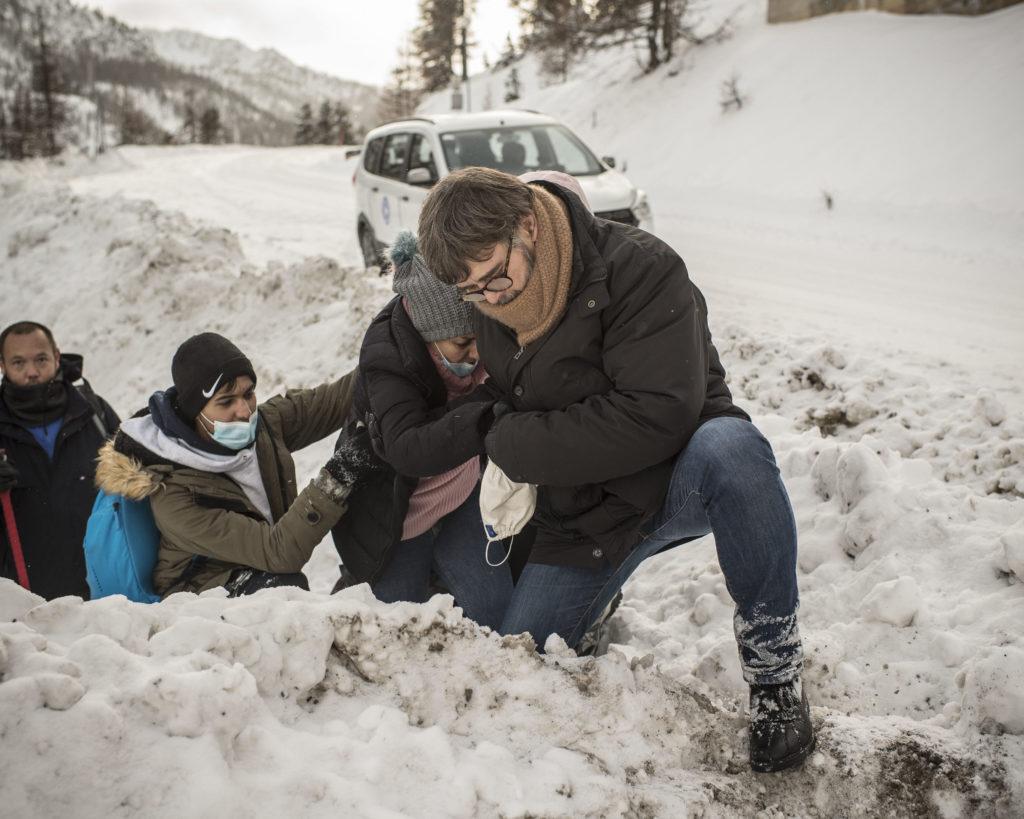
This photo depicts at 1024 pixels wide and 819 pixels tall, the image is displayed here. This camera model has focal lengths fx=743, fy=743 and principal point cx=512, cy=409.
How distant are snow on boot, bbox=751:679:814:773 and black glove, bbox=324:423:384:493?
4.81 ft

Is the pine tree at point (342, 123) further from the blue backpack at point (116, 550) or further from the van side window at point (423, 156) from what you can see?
the blue backpack at point (116, 550)

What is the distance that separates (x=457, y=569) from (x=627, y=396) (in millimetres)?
1267

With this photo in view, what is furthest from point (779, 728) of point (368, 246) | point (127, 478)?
point (368, 246)

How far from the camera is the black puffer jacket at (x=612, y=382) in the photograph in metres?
1.95

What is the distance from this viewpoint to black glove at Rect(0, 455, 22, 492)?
319cm

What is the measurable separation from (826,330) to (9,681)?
19.1 ft

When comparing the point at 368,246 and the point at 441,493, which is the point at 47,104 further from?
the point at 441,493

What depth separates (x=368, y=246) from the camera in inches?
367

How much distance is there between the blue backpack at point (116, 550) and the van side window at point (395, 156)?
6396 millimetres

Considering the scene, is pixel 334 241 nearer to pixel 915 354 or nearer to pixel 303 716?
pixel 915 354

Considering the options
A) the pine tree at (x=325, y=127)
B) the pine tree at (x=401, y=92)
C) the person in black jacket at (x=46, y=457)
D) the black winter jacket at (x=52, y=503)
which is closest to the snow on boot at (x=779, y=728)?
the person in black jacket at (x=46, y=457)

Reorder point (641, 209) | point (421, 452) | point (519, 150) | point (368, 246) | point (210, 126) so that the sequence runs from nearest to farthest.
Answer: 1. point (421, 452)
2. point (641, 209)
3. point (519, 150)
4. point (368, 246)
5. point (210, 126)

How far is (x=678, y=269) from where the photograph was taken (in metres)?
2.01

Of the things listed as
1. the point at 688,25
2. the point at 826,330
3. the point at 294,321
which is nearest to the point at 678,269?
the point at 826,330
